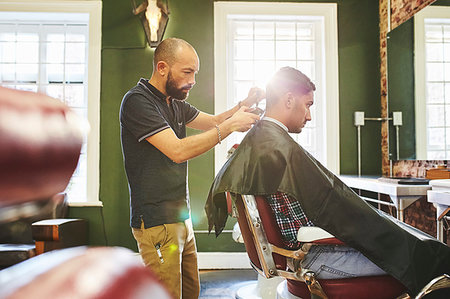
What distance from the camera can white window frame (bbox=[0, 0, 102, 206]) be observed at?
402 centimetres

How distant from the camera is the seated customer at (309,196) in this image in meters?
1.40

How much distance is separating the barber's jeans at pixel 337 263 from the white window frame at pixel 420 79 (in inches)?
90.0

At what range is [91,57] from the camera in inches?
160

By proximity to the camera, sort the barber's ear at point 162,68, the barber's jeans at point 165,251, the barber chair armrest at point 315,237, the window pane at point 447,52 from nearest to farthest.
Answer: the barber chair armrest at point 315,237, the barber's jeans at point 165,251, the barber's ear at point 162,68, the window pane at point 447,52

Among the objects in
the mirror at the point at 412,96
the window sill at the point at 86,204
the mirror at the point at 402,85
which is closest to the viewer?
the mirror at the point at 412,96

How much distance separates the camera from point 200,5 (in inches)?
162

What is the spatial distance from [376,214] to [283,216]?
409mm

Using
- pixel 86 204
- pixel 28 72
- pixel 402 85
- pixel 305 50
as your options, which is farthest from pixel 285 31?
pixel 28 72

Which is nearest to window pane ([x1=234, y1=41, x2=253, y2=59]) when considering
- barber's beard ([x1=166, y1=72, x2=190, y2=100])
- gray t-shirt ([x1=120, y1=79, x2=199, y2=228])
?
barber's beard ([x1=166, y1=72, x2=190, y2=100])

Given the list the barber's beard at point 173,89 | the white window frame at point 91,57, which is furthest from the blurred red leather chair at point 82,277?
the white window frame at point 91,57

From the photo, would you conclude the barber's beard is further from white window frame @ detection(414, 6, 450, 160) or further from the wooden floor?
white window frame @ detection(414, 6, 450, 160)

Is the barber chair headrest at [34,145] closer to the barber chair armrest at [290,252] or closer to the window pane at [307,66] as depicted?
the barber chair armrest at [290,252]

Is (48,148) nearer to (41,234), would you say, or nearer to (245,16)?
(41,234)

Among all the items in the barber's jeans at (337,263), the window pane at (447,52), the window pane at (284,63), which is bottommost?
the barber's jeans at (337,263)
